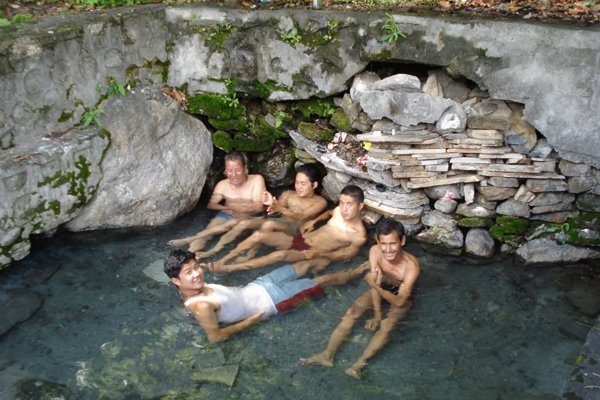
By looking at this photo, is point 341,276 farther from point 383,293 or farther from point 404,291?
point 404,291

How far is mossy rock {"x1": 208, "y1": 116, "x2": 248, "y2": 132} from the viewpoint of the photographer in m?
8.09

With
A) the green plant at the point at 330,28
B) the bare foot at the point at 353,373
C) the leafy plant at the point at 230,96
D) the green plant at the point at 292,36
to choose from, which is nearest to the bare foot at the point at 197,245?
the leafy plant at the point at 230,96

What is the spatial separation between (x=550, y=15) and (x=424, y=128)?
186 centimetres

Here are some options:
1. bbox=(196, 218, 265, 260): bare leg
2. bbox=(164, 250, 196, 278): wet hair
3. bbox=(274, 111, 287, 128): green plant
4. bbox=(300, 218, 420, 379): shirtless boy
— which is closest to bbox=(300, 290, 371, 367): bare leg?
bbox=(300, 218, 420, 379): shirtless boy

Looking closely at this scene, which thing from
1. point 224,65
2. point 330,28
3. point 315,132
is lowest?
point 315,132

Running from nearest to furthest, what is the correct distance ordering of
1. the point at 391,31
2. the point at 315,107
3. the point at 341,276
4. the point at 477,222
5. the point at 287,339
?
the point at 287,339
the point at 341,276
the point at 391,31
the point at 477,222
the point at 315,107

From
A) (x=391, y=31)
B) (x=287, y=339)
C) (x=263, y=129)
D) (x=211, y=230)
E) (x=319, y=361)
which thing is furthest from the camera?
(x=263, y=129)

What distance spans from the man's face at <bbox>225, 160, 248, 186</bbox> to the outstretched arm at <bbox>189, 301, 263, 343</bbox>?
7.60 feet

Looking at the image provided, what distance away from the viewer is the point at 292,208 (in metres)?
7.76

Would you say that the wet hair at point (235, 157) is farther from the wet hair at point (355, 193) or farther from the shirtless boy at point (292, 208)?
the wet hair at point (355, 193)

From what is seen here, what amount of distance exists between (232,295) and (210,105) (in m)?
3.02

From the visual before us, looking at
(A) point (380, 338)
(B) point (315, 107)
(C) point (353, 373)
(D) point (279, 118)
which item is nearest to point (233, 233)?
(D) point (279, 118)

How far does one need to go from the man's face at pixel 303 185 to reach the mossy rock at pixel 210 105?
138 centimetres

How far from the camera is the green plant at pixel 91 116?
6910mm
